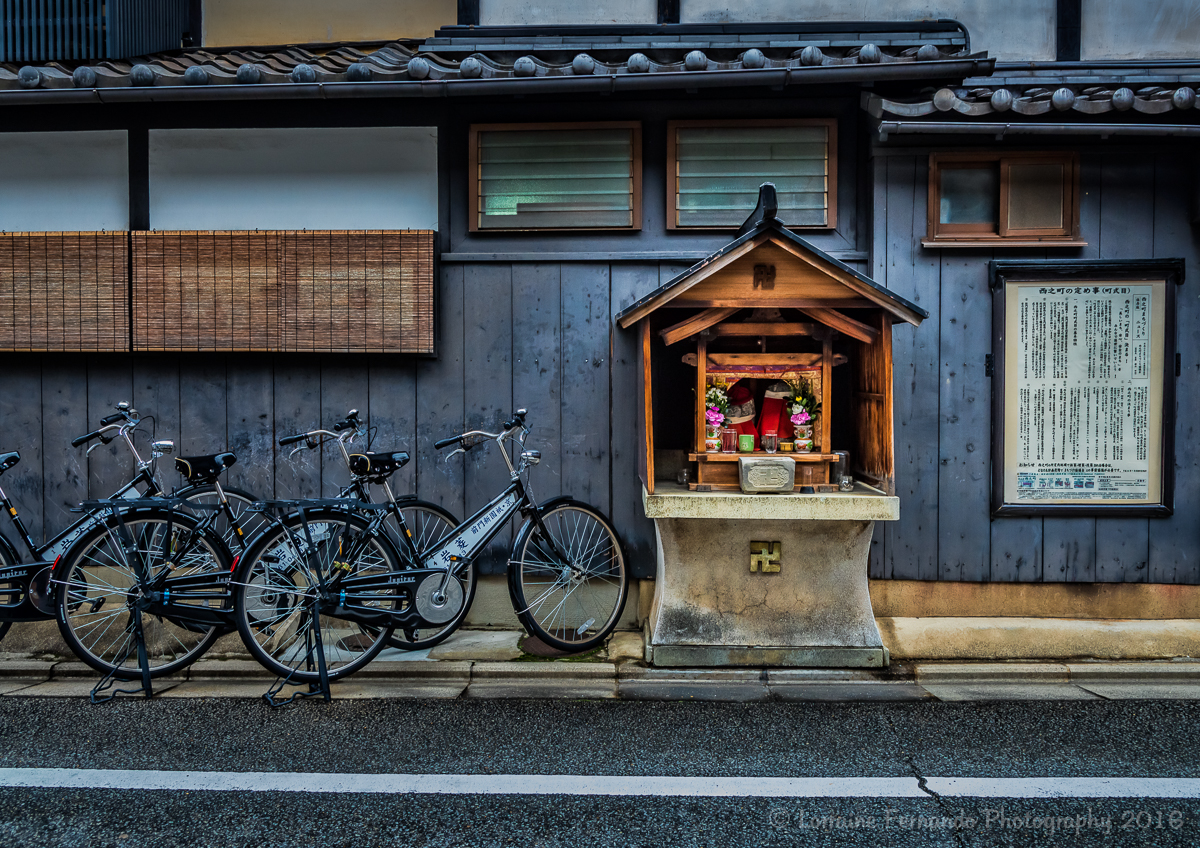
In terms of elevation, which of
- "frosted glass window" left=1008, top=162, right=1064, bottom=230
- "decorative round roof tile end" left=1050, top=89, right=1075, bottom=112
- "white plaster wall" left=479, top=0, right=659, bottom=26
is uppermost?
"white plaster wall" left=479, top=0, right=659, bottom=26

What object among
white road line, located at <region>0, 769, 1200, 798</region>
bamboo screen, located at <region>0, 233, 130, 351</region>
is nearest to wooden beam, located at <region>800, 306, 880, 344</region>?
white road line, located at <region>0, 769, 1200, 798</region>

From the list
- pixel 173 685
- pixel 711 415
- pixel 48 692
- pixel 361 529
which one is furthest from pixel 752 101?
pixel 48 692

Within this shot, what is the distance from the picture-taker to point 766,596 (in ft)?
17.5

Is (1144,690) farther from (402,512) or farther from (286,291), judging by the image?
(286,291)

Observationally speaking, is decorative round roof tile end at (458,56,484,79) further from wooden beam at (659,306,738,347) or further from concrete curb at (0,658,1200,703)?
concrete curb at (0,658,1200,703)

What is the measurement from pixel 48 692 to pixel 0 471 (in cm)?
174

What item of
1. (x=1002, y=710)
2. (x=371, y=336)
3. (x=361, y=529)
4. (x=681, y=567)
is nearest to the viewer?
(x=1002, y=710)

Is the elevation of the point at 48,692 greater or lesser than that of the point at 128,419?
lesser

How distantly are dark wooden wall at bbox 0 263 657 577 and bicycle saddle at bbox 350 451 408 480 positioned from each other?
2.53 feet

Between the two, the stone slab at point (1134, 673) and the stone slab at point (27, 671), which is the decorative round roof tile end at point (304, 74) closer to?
the stone slab at point (27, 671)

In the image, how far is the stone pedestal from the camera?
5254mm

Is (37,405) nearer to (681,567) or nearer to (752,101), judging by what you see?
(681,567)

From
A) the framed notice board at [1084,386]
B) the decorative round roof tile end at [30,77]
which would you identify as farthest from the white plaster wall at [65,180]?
the framed notice board at [1084,386]

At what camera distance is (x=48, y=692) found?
489cm
